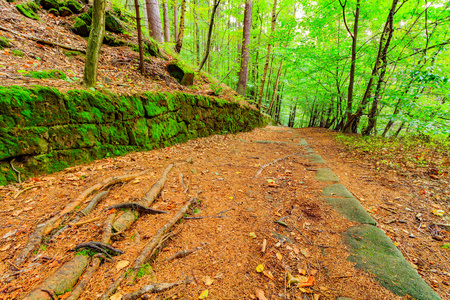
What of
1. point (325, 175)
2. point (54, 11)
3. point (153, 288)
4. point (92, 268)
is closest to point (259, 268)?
point (153, 288)

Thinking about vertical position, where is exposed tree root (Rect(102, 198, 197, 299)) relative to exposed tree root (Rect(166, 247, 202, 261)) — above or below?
above

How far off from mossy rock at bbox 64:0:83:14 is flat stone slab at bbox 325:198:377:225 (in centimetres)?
938

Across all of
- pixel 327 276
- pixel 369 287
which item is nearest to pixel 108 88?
pixel 327 276

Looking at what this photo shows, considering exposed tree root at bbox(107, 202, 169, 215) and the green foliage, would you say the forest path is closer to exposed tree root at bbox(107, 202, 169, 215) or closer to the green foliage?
exposed tree root at bbox(107, 202, 169, 215)

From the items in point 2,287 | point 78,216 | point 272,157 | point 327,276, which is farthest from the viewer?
point 272,157

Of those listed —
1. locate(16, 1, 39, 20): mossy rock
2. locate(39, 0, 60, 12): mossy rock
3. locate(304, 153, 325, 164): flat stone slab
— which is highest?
locate(39, 0, 60, 12): mossy rock

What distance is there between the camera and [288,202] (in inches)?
121

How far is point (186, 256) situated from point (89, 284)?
85 cm

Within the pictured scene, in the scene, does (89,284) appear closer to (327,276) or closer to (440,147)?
(327,276)

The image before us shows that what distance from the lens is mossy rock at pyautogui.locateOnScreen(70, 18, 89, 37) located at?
18.3 feet

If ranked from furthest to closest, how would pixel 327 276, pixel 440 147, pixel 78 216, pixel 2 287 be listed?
pixel 440 147
pixel 78 216
pixel 327 276
pixel 2 287

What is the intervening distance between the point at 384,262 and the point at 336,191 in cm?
165

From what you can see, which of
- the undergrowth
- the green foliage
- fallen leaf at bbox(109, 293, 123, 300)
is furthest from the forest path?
the green foliage

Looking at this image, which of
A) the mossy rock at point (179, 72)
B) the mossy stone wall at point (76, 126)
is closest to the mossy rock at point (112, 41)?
the mossy rock at point (179, 72)
